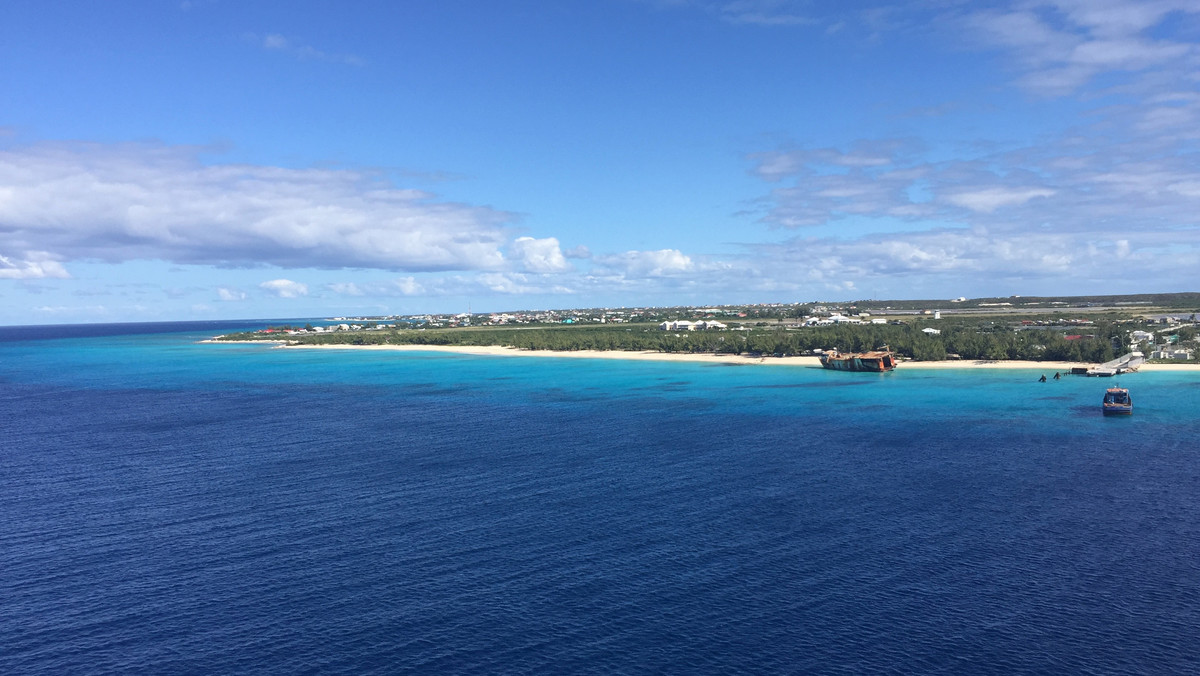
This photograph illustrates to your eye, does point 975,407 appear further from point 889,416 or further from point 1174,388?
point 1174,388

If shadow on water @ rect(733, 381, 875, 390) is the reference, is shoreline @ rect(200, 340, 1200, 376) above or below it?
above

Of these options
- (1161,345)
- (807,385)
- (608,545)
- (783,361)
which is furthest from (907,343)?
(608,545)

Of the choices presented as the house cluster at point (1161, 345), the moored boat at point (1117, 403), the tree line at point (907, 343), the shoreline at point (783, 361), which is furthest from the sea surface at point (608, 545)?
the house cluster at point (1161, 345)

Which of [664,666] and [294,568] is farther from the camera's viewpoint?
[294,568]

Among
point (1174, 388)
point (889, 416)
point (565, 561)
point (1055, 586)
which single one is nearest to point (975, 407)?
point (889, 416)

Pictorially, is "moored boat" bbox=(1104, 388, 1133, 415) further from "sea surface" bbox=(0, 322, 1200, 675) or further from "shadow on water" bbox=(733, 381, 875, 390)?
"shadow on water" bbox=(733, 381, 875, 390)

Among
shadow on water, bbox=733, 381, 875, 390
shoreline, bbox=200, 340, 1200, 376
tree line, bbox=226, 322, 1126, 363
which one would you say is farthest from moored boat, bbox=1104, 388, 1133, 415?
tree line, bbox=226, 322, 1126, 363
